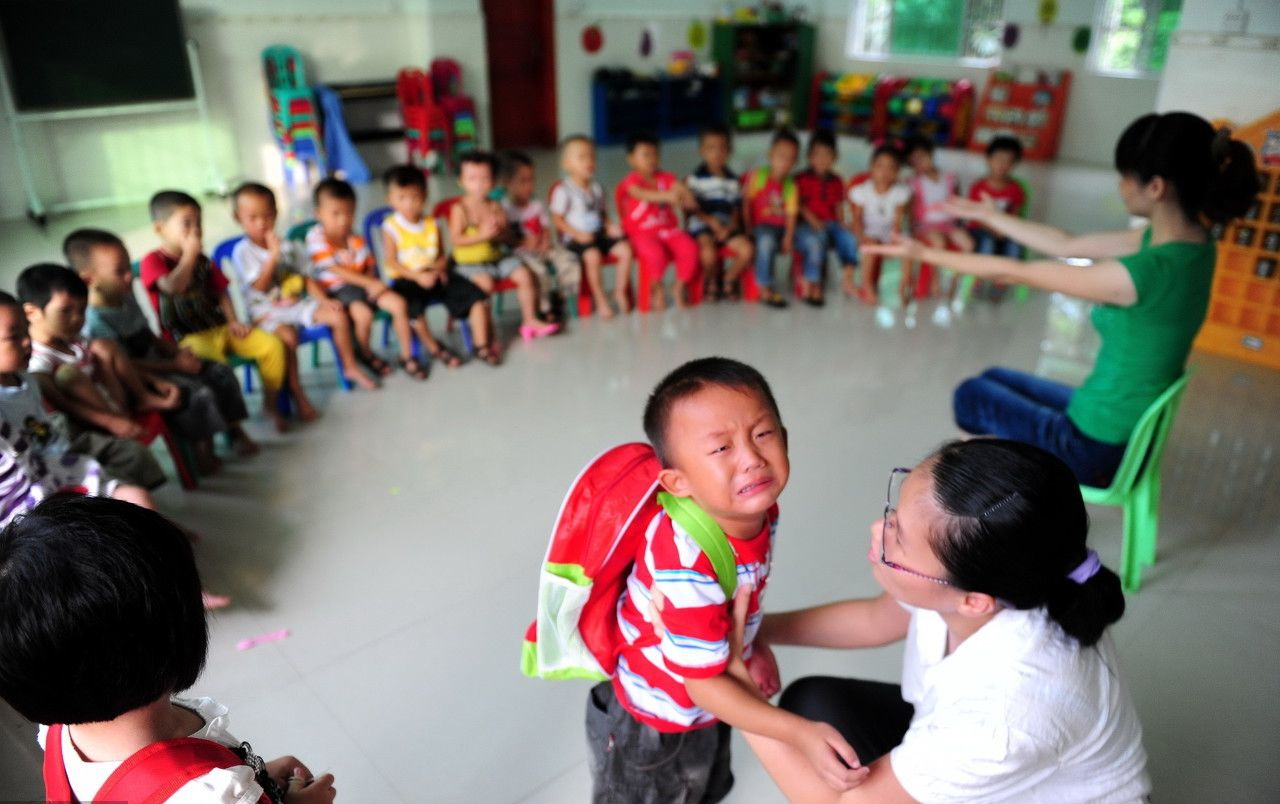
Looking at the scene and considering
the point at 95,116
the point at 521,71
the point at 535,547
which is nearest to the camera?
the point at 535,547

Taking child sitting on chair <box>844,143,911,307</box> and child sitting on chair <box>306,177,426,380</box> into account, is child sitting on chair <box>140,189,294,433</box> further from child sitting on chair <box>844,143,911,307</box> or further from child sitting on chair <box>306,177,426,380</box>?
child sitting on chair <box>844,143,911,307</box>

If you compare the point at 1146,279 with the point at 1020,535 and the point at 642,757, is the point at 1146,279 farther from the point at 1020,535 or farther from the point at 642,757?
the point at 642,757

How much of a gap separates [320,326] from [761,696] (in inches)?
107

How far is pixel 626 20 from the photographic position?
8.91 meters

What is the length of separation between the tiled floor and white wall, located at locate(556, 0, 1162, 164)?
17.2 feet

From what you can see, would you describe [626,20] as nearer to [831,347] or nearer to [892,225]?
[892,225]

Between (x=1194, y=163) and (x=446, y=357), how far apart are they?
2.83 meters

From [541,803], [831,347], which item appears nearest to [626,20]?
[831,347]

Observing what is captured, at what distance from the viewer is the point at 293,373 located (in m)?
3.25

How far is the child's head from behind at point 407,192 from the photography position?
12.1 feet

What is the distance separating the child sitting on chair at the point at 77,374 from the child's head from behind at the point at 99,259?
29 centimetres

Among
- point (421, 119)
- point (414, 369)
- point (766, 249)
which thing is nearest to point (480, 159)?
point (414, 369)

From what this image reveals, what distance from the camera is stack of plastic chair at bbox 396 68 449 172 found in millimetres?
7391

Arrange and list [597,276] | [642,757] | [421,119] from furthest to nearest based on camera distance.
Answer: [421,119] → [597,276] → [642,757]
